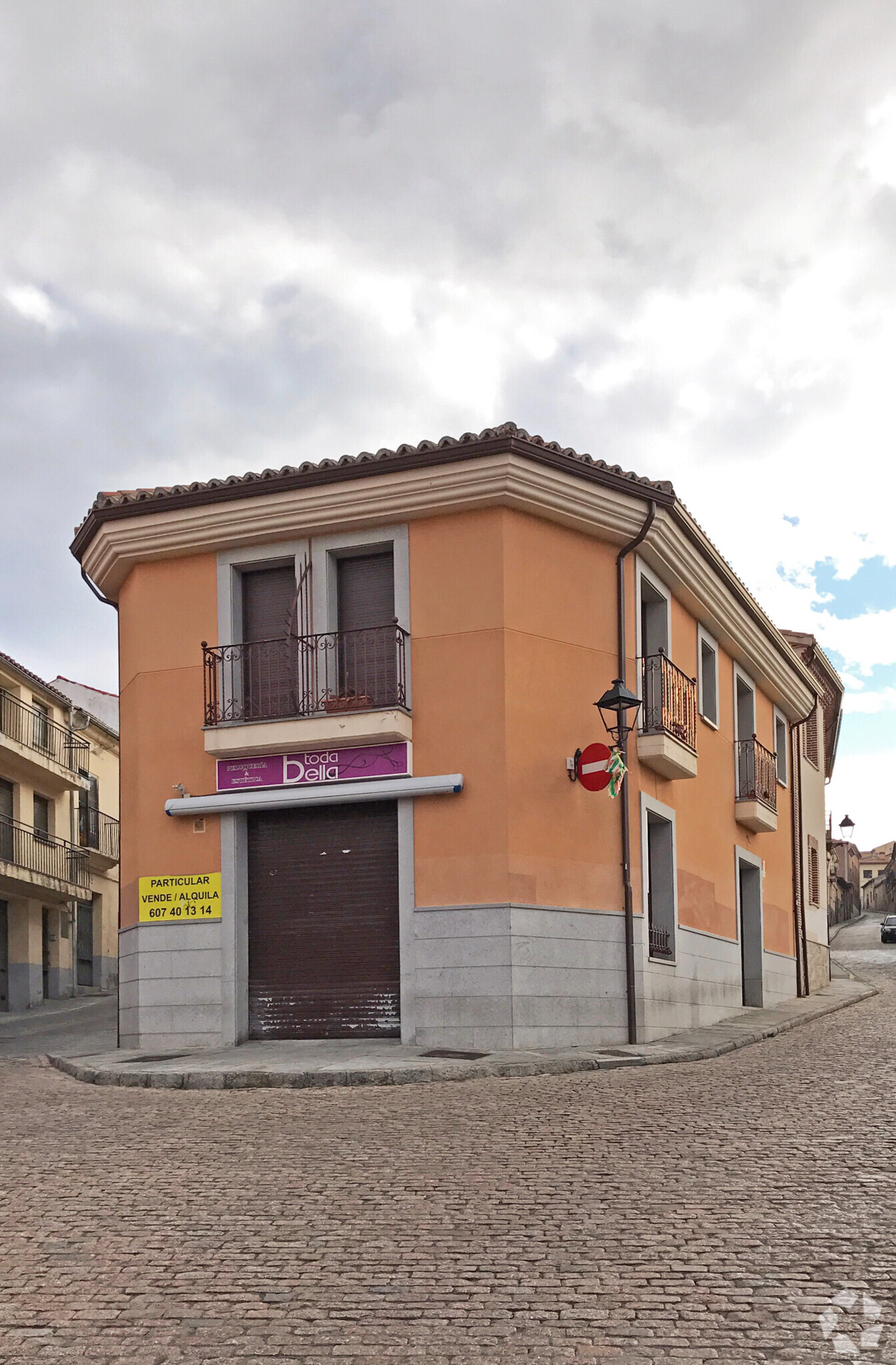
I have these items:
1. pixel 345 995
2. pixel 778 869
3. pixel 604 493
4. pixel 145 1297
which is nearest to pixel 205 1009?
pixel 345 995

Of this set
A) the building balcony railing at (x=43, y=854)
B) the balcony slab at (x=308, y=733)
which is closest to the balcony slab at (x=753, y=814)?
the balcony slab at (x=308, y=733)

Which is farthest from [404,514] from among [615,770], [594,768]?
[615,770]

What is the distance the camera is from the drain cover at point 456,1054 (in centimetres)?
1236

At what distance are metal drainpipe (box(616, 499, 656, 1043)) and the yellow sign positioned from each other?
4590 millimetres

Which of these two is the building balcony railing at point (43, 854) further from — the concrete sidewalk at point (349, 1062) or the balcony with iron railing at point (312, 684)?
the concrete sidewalk at point (349, 1062)

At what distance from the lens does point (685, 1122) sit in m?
8.72

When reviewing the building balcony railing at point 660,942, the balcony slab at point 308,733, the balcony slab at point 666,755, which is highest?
the balcony slab at point 308,733

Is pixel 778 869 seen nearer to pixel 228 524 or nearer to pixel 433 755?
pixel 433 755

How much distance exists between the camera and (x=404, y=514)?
48.3 feet

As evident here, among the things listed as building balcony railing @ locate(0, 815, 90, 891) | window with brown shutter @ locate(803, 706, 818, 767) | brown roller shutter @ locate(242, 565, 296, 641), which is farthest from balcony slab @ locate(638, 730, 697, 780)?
building balcony railing @ locate(0, 815, 90, 891)

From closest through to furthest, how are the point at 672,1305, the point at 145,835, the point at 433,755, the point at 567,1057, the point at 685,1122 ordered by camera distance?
the point at 672,1305
the point at 685,1122
the point at 567,1057
the point at 433,755
the point at 145,835

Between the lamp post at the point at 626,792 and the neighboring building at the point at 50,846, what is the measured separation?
57.3 ft

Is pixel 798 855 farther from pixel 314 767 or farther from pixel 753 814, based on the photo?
pixel 314 767

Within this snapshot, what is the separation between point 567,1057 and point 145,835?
5842 mm
